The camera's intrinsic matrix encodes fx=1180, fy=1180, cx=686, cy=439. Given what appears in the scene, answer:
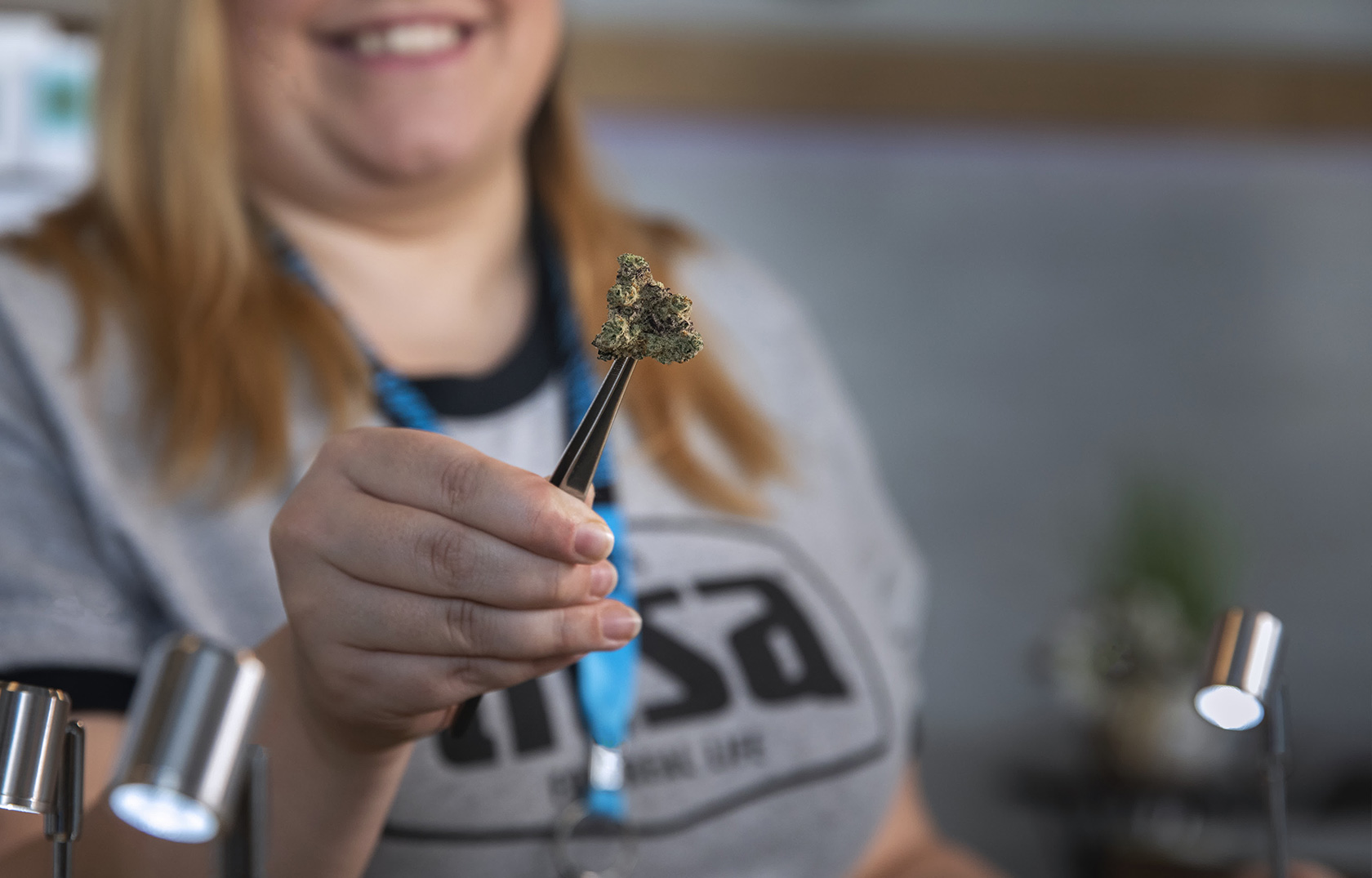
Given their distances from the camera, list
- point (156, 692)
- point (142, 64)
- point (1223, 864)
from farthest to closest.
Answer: point (1223, 864) < point (142, 64) < point (156, 692)

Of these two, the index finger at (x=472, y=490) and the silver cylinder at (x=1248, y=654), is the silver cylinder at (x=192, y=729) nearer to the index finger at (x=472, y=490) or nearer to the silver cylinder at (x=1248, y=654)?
the index finger at (x=472, y=490)

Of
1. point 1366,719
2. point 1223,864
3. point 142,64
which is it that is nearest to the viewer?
point 142,64

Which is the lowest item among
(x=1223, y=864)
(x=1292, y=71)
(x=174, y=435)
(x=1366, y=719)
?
(x=174, y=435)

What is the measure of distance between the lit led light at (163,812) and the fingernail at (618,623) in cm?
Answer: 13

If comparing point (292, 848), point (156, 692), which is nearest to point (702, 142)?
point (292, 848)

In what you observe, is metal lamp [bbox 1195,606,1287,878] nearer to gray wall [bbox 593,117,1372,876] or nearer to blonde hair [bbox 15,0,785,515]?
blonde hair [bbox 15,0,785,515]

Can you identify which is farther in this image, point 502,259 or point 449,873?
point 502,259

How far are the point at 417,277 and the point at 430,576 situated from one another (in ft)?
1.58

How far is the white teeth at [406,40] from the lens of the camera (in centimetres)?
74

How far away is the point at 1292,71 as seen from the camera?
2.14 metres

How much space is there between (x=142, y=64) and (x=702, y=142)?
142 centimetres

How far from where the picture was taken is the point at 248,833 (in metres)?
0.29

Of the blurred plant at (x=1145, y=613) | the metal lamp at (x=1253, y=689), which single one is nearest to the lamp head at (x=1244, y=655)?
the metal lamp at (x=1253, y=689)

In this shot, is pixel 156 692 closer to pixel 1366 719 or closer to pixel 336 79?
pixel 336 79
